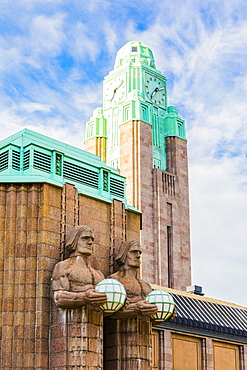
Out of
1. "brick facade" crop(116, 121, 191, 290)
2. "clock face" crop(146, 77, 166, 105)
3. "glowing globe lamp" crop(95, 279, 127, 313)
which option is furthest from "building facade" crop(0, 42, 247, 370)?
"clock face" crop(146, 77, 166, 105)

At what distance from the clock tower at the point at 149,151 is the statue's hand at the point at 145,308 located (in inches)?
1568

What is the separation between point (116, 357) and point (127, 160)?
1739 inches

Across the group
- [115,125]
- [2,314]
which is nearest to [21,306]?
[2,314]

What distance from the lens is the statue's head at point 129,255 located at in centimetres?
2464

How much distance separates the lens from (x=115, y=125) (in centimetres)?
7106

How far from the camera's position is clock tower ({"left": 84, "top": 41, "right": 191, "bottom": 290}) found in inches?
2576

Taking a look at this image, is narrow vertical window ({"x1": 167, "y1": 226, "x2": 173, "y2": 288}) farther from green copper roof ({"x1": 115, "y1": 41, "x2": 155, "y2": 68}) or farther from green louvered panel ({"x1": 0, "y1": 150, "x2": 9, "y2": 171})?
green louvered panel ({"x1": 0, "y1": 150, "x2": 9, "y2": 171})

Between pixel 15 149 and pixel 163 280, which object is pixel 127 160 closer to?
pixel 163 280

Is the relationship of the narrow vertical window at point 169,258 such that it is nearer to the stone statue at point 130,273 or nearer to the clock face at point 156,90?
the clock face at point 156,90

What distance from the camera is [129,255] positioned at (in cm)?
2467

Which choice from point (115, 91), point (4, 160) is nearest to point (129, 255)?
point (4, 160)

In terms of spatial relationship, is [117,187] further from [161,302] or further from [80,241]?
[161,302]

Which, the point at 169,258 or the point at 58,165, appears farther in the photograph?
the point at 169,258

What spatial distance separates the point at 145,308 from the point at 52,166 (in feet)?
18.5
